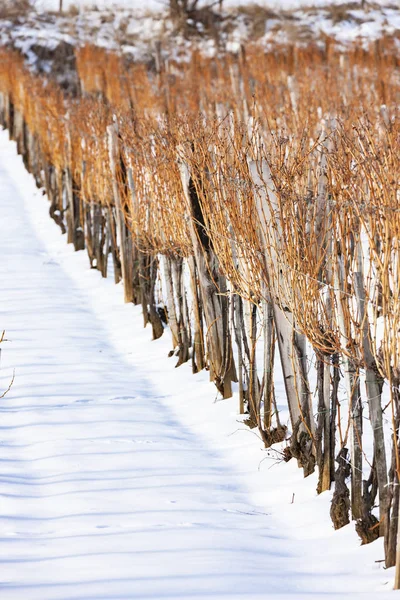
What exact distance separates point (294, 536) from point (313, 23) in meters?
26.3

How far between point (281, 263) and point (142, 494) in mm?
1344

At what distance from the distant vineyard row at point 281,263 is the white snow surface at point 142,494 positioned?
0.17 m

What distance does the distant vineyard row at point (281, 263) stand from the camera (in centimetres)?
338

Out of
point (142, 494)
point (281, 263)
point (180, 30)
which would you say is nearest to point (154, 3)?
point (180, 30)

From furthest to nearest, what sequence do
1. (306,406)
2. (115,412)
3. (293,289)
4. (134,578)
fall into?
(115,412) → (306,406) → (293,289) → (134,578)

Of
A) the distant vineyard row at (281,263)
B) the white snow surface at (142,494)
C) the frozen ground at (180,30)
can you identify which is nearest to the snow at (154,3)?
the frozen ground at (180,30)

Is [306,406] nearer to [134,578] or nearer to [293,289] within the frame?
[293,289]

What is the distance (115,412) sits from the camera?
511 centimetres

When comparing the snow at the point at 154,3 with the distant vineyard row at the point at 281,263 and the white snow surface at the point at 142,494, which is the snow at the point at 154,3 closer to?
the distant vineyard row at the point at 281,263

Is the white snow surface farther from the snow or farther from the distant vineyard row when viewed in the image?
the snow

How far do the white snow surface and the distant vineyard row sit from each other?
174 mm

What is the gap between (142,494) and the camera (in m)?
3.88

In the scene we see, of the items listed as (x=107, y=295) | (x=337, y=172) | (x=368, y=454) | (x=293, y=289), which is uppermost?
(x=337, y=172)

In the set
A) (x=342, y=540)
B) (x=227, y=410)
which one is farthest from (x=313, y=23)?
(x=342, y=540)
